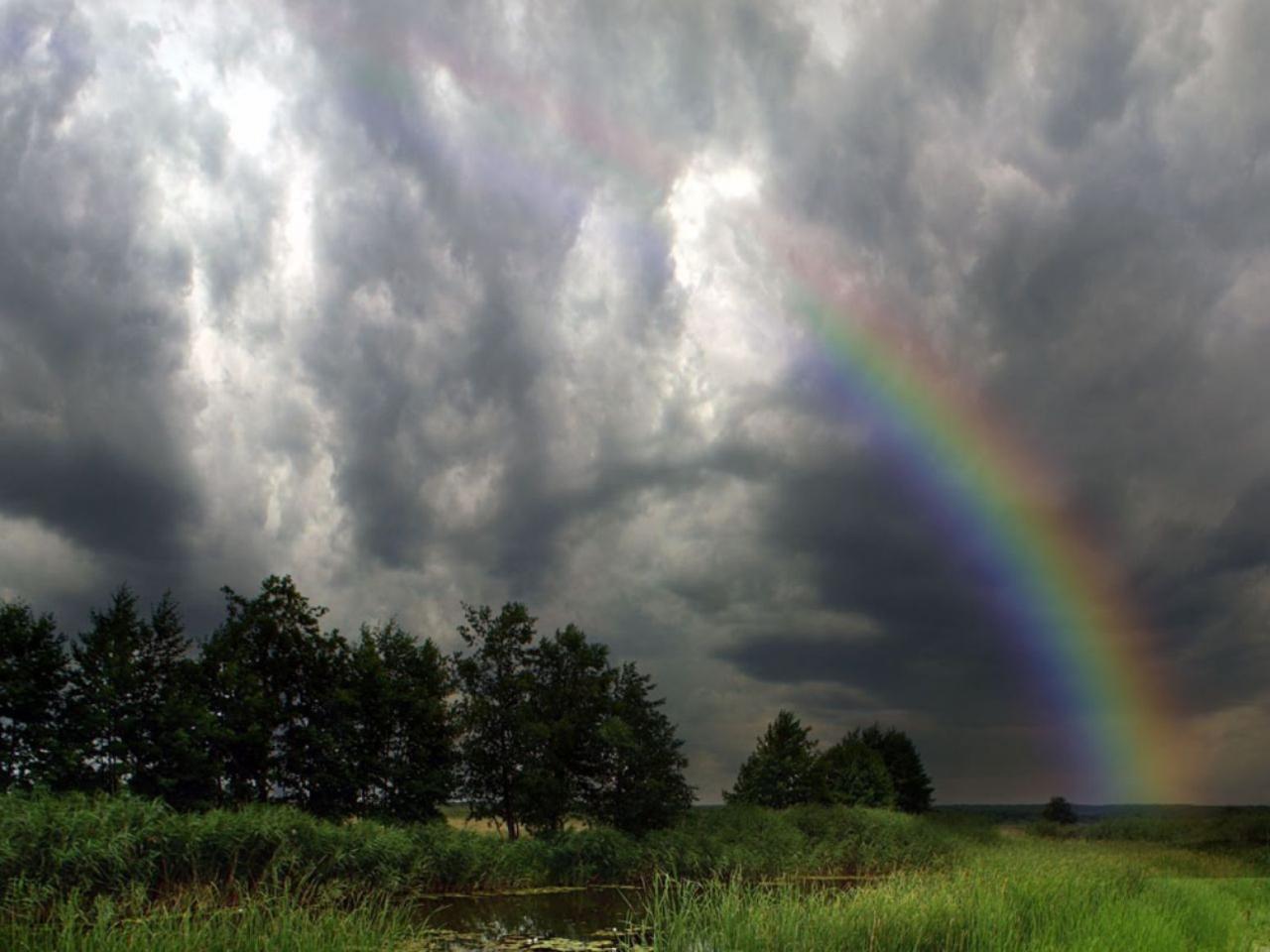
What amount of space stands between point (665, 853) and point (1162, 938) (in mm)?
30123

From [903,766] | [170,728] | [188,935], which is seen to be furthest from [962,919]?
[903,766]

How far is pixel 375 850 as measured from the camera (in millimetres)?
28203

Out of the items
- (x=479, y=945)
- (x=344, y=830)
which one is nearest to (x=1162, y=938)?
(x=479, y=945)

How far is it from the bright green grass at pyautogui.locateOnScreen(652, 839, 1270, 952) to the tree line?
5069 cm

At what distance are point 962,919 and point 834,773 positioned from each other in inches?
2750

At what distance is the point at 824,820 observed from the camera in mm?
52438

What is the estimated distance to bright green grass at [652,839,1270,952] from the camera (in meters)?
11.5

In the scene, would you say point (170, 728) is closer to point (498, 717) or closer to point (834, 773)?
point (498, 717)

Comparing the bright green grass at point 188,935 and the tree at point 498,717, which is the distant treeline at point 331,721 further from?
the bright green grass at point 188,935

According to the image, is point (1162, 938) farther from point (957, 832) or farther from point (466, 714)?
point (957, 832)

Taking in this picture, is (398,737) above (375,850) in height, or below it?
above

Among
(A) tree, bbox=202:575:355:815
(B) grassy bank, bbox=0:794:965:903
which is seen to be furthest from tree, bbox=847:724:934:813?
(A) tree, bbox=202:575:355:815

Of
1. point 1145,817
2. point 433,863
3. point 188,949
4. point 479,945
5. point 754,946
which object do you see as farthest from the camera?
point 1145,817

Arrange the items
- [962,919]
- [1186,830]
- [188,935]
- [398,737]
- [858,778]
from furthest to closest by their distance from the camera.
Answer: [858,778] < [1186,830] < [398,737] < [962,919] < [188,935]
